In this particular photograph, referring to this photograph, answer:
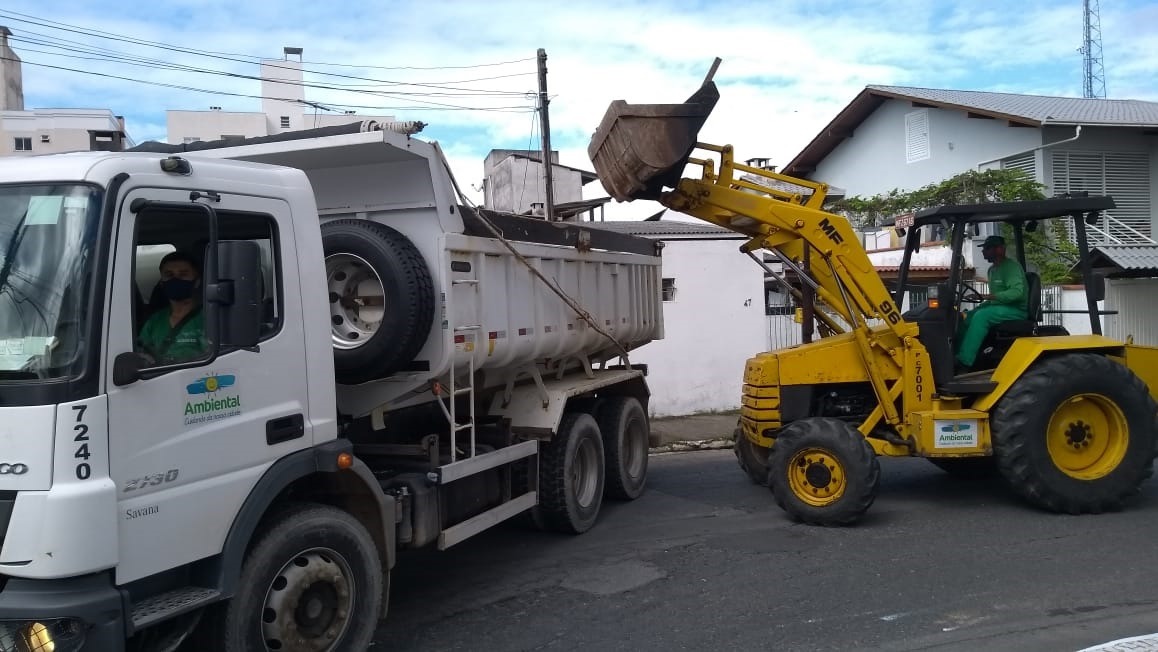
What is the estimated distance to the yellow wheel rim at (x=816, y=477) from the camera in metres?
7.34

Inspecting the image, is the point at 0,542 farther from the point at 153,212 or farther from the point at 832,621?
the point at 832,621

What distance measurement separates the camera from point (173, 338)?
12.6ft

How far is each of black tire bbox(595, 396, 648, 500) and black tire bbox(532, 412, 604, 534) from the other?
1.61ft

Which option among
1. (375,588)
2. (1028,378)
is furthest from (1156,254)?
(375,588)

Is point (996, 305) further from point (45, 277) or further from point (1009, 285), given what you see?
point (45, 277)

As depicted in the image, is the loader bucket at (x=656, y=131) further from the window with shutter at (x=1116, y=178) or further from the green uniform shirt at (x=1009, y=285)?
the window with shutter at (x=1116, y=178)

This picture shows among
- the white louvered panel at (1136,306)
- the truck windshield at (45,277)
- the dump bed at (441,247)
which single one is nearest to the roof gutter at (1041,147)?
the white louvered panel at (1136,306)

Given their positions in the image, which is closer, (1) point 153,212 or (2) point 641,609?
(1) point 153,212

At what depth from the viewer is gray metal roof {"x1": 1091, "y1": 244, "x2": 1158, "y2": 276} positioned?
1511cm

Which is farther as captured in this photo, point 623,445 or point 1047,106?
point 1047,106

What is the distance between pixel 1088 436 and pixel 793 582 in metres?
3.38

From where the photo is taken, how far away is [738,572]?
633 cm

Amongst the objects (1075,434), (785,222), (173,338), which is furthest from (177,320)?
(1075,434)

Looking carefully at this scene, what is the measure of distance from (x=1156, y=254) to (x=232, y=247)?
16688 millimetres
